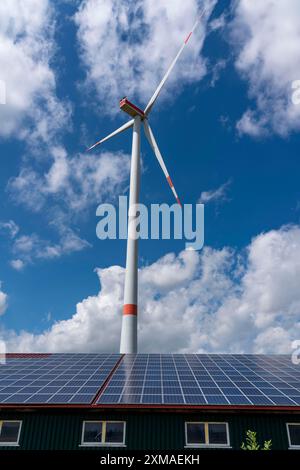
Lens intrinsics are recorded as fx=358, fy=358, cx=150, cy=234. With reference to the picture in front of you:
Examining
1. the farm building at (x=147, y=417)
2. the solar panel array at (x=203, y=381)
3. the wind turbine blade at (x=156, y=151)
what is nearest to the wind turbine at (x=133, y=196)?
the wind turbine blade at (x=156, y=151)

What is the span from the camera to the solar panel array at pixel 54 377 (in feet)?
73.6

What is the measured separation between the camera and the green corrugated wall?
69.2 ft

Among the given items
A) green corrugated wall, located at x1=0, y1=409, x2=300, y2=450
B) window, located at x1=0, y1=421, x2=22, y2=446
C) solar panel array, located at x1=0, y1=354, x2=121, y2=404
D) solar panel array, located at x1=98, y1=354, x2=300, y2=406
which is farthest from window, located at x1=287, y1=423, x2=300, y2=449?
window, located at x1=0, y1=421, x2=22, y2=446

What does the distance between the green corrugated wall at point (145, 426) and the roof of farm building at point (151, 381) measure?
76cm

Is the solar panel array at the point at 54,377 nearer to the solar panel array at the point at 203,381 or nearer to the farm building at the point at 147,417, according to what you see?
the farm building at the point at 147,417

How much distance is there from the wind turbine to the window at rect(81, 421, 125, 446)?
→ 15992mm

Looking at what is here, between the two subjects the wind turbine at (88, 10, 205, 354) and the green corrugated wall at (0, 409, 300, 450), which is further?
the wind turbine at (88, 10, 205, 354)

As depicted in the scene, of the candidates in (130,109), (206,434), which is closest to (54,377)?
(206,434)

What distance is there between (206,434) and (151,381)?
17.4 ft

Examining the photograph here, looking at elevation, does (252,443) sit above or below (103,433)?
below

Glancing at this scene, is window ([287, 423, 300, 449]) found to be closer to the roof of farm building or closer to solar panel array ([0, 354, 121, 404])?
the roof of farm building

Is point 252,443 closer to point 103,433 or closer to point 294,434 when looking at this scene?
point 294,434

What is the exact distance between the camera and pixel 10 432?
2158cm
